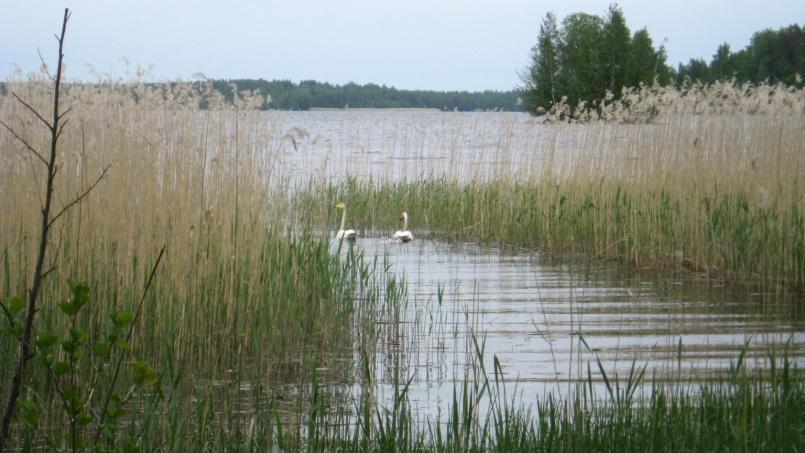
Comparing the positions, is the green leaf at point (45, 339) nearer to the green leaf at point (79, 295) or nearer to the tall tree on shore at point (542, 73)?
the green leaf at point (79, 295)

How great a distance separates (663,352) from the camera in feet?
17.0

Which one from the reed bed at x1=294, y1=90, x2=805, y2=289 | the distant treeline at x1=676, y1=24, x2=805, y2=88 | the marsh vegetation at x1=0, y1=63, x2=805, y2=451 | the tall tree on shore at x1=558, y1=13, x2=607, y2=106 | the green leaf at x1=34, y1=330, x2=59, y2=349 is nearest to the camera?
Answer: the green leaf at x1=34, y1=330, x2=59, y2=349

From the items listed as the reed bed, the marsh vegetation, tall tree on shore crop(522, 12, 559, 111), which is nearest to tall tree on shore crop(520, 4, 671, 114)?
tall tree on shore crop(522, 12, 559, 111)

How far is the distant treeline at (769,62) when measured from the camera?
30.6m

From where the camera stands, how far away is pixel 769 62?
37.2 meters

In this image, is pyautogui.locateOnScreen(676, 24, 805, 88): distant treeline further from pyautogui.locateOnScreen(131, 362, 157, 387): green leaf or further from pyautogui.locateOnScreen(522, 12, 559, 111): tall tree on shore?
pyautogui.locateOnScreen(131, 362, 157, 387): green leaf

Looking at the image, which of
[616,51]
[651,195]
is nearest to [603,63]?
[616,51]

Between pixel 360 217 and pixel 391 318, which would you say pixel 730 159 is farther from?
pixel 360 217

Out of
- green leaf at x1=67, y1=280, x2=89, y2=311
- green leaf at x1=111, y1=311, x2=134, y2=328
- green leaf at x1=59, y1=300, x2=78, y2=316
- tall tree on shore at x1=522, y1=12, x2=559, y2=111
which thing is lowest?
green leaf at x1=111, y1=311, x2=134, y2=328

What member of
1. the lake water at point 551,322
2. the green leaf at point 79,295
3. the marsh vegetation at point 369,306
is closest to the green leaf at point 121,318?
the green leaf at point 79,295

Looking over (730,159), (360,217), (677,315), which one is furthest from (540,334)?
(360,217)

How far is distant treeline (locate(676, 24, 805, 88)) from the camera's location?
1204 inches

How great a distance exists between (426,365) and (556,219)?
5.36 metres

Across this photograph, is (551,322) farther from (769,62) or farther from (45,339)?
(769,62)
